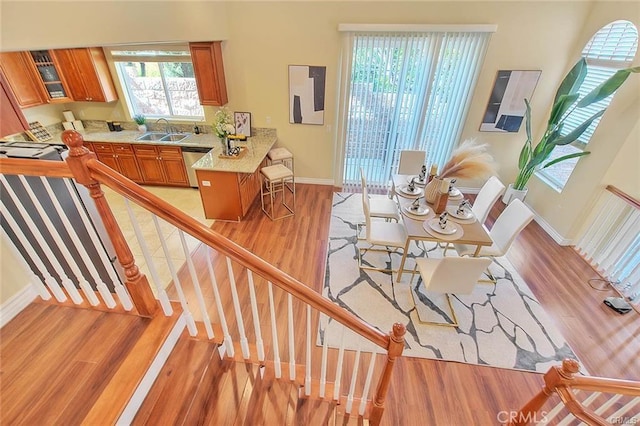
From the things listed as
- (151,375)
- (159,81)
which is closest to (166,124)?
(159,81)

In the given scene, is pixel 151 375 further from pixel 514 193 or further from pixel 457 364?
pixel 514 193

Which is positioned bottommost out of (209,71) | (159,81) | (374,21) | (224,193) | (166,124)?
(224,193)

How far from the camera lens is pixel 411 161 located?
4309mm

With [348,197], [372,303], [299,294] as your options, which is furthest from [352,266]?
[299,294]

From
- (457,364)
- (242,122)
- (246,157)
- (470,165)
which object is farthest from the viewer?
(242,122)

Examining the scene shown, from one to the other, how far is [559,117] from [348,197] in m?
3.25

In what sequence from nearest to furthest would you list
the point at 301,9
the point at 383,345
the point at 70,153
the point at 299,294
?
the point at 70,153 → the point at 299,294 → the point at 383,345 → the point at 301,9

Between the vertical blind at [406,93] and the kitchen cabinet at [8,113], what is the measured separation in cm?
393

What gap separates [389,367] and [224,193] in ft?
10.9

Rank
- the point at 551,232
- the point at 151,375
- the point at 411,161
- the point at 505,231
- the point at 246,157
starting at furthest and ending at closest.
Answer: the point at 411,161 < the point at 246,157 < the point at 551,232 < the point at 505,231 < the point at 151,375

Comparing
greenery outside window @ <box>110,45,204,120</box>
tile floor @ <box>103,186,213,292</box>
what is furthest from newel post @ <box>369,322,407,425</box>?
greenery outside window @ <box>110,45,204,120</box>

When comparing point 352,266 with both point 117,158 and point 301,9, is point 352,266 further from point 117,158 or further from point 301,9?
point 117,158

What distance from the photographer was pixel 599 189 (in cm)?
347

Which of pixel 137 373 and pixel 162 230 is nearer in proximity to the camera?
pixel 137 373
